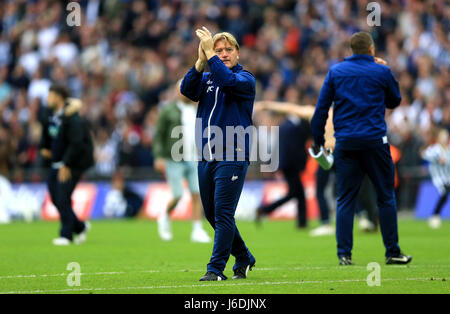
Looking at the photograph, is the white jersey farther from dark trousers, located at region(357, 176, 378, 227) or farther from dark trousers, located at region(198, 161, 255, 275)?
dark trousers, located at region(198, 161, 255, 275)

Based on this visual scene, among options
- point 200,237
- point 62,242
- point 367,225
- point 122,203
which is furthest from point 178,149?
point 122,203

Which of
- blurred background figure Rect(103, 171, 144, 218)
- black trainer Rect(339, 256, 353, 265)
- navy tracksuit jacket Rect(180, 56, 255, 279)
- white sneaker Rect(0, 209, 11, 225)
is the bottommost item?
white sneaker Rect(0, 209, 11, 225)

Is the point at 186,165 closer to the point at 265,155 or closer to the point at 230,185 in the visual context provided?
the point at 230,185

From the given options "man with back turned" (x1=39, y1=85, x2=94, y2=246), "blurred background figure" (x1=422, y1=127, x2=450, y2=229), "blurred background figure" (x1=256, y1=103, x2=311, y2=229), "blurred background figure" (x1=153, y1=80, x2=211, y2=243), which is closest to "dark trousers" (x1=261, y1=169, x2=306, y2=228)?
"blurred background figure" (x1=256, y1=103, x2=311, y2=229)

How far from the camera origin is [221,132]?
8711 millimetres

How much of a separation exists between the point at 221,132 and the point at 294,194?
Result: 10.1 metres

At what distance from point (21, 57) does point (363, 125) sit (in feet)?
77.8

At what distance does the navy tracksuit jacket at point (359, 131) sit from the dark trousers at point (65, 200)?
584 cm

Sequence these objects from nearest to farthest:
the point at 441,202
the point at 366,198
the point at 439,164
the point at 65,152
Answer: the point at 65,152
the point at 366,198
the point at 441,202
the point at 439,164

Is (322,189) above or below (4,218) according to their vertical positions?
above

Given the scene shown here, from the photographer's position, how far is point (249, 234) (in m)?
18.0

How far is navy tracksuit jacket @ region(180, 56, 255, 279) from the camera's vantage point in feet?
28.4

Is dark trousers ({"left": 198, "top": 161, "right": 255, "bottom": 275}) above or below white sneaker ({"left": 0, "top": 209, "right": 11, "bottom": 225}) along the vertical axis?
above

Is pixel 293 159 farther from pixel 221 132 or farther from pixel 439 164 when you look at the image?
pixel 221 132
